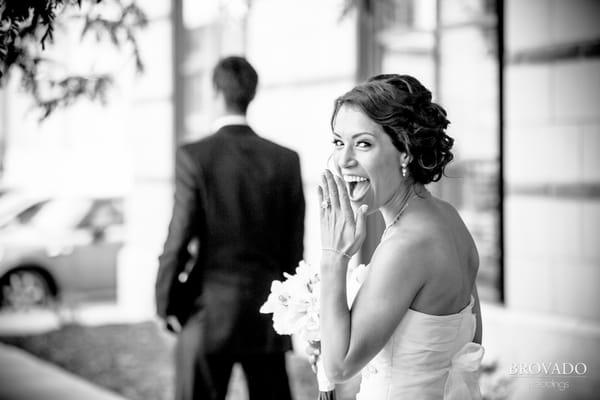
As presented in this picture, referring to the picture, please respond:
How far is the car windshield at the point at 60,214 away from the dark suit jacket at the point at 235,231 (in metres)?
8.92

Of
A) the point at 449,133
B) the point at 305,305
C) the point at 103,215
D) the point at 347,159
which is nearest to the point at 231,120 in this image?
the point at 305,305

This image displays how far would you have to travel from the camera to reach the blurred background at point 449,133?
218 inches

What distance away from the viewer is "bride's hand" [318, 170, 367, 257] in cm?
222

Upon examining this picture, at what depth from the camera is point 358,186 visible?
7.57 feet

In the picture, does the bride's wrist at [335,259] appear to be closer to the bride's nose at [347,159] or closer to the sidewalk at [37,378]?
the bride's nose at [347,159]

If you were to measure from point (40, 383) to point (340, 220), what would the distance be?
5.67 m

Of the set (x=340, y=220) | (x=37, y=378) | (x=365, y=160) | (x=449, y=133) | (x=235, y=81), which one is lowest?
(x=37, y=378)

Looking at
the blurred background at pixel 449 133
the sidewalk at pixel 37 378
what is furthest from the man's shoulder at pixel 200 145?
the sidewalk at pixel 37 378

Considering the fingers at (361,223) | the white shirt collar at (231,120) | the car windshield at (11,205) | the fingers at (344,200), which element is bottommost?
the car windshield at (11,205)

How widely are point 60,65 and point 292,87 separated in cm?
408

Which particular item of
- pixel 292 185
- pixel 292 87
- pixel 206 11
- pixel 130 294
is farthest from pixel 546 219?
pixel 130 294

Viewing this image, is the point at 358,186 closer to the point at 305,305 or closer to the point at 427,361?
the point at 305,305

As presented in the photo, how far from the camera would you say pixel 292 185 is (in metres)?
4.24

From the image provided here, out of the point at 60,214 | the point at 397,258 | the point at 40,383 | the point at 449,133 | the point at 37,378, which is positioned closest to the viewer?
the point at 397,258
